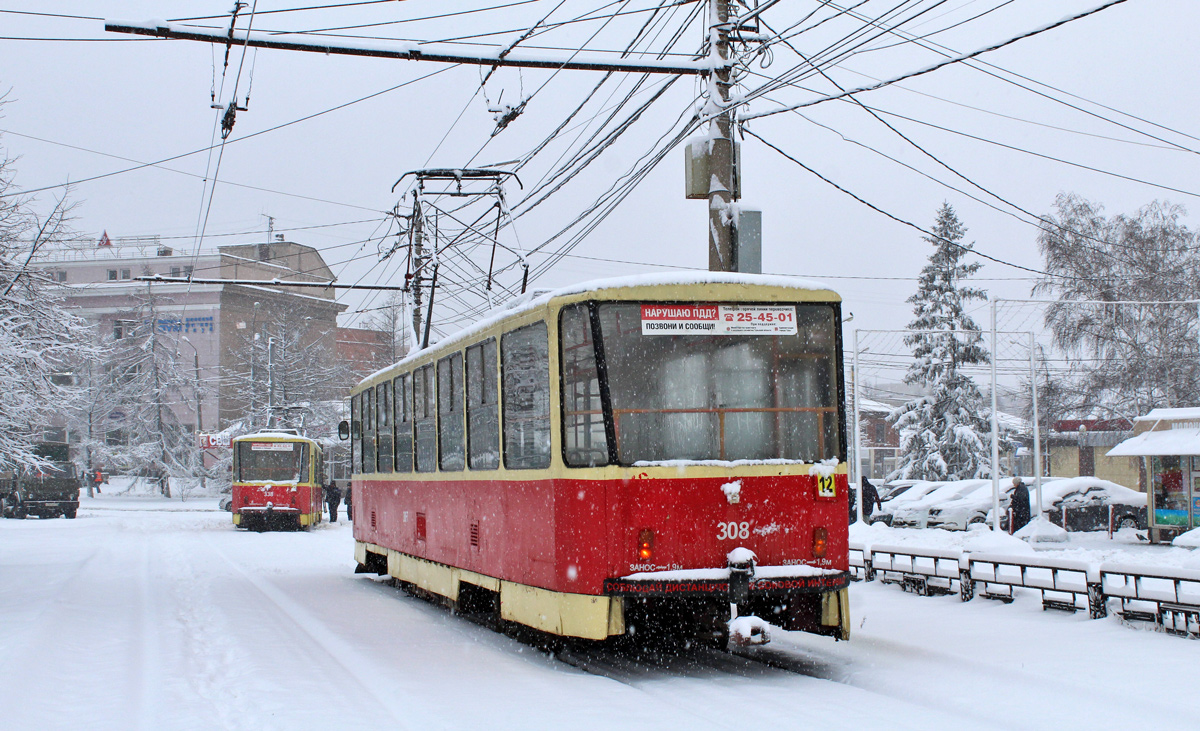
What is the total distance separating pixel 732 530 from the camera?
342 inches

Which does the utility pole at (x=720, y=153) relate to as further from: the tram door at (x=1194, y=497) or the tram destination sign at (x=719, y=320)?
the tram door at (x=1194, y=497)

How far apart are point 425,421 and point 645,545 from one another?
198 inches

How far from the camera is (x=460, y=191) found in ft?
74.0

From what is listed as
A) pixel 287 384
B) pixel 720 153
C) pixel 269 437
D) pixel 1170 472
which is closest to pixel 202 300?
pixel 287 384

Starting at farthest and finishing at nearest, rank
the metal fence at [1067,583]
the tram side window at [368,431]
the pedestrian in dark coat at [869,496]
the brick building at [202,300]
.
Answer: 1. the brick building at [202,300]
2. the pedestrian in dark coat at [869,496]
3. the tram side window at [368,431]
4. the metal fence at [1067,583]

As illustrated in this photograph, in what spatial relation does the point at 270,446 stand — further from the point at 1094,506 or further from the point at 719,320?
the point at 719,320

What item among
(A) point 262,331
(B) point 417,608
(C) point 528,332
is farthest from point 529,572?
(A) point 262,331

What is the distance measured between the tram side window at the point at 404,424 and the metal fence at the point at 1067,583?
232 inches

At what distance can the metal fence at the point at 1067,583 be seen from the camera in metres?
9.90

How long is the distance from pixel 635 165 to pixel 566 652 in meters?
7.41

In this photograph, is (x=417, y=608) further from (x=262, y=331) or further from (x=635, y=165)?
(x=262, y=331)

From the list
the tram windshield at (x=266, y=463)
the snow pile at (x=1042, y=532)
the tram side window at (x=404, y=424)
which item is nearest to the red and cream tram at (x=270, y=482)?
the tram windshield at (x=266, y=463)

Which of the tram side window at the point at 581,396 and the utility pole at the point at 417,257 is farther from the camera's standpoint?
the utility pole at the point at 417,257

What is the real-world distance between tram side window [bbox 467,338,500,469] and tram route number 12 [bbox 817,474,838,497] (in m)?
2.76
